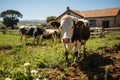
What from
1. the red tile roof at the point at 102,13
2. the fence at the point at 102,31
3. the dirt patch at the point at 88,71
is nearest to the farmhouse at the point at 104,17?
the red tile roof at the point at 102,13

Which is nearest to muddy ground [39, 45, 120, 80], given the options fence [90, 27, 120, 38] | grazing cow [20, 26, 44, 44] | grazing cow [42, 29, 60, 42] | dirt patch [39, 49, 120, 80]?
dirt patch [39, 49, 120, 80]

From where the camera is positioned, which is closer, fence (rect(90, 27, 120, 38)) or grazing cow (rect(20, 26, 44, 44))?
grazing cow (rect(20, 26, 44, 44))

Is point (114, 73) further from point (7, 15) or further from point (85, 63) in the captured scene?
point (7, 15)

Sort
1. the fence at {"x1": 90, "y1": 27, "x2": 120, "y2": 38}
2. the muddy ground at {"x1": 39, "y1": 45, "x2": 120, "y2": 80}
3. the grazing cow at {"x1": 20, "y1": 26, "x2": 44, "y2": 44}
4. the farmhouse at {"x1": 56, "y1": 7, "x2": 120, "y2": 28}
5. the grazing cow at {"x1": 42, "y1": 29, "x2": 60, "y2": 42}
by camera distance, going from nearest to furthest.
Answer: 1. the muddy ground at {"x1": 39, "y1": 45, "x2": 120, "y2": 80}
2. the grazing cow at {"x1": 42, "y1": 29, "x2": 60, "y2": 42}
3. the grazing cow at {"x1": 20, "y1": 26, "x2": 44, "y2": 44}
4. the fence at {"x1": 90, "y1": 27, "x2": 120, "y2": 38}
5. the farmhouse at {"x1": 56, "y1": 7, "x2": 120, "y2": 28}

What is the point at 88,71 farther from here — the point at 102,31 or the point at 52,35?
the point at 102,31

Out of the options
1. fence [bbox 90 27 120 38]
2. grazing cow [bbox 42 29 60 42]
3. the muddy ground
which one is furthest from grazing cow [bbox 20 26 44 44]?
the muddy ground

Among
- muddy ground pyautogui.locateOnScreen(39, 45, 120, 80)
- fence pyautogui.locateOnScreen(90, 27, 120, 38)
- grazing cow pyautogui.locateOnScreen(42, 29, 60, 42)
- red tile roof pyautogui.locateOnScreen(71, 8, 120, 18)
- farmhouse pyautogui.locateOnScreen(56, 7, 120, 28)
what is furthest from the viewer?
red tile roof pyautogui.locateOnScreen(71, 8, 120, 18)

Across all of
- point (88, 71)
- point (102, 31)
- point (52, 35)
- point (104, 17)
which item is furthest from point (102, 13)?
point (88, 71)

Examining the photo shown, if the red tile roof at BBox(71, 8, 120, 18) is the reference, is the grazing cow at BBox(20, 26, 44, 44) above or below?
below

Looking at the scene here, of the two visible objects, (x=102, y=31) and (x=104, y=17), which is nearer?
(x=102, y=31)

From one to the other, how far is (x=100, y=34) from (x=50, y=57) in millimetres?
13410

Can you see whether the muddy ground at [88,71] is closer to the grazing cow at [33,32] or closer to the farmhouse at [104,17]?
the grazing cow at [33,32]

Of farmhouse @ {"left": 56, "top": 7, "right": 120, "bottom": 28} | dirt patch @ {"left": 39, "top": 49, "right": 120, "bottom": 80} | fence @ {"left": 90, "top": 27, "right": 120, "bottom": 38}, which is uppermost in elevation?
farmhouse @ {"left": 56, "top": 7, "right": 120, "bottom": 28}

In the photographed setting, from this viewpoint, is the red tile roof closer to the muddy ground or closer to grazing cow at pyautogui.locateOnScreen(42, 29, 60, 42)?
grazing cow at pyautogui.locateOnScreen(42, 29, 60, 42)
